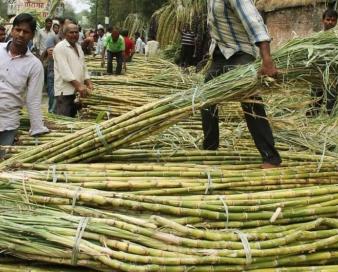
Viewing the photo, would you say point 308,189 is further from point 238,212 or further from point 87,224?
point 87,224

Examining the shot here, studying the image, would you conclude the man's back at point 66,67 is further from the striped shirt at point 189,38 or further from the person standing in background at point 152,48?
the person standing in background at point 152,48

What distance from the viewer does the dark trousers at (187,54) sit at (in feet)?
38.2

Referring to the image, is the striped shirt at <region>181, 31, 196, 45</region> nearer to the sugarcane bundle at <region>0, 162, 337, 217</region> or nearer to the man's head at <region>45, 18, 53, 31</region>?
the man's head at <region>45, 18, 53, 31</region>

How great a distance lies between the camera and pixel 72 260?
7.34ft

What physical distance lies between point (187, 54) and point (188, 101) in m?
8.92

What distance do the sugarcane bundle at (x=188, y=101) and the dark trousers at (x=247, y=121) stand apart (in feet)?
0.61

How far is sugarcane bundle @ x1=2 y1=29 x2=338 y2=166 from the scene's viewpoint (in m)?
2.96

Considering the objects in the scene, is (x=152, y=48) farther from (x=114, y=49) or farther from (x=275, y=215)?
(x=275, y=215)

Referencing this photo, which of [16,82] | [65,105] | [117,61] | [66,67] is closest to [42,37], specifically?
[117,61]

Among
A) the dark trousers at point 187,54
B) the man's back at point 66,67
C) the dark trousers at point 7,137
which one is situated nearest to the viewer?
the dark trousers at point 7,137

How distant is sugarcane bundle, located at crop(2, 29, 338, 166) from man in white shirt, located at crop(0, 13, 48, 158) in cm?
63

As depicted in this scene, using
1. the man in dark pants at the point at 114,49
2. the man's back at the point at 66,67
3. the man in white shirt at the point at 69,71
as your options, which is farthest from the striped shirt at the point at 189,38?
the man's back at the point at 66,67

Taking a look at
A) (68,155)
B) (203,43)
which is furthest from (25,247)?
(203,43)

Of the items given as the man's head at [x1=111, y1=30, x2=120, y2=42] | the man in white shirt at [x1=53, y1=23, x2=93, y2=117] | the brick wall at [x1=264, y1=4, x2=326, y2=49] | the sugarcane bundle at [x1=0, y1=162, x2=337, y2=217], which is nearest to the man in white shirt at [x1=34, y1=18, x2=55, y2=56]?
the man's head at [x1=111, y1=30, x2=120, y2=42]
